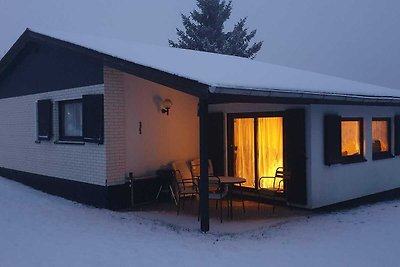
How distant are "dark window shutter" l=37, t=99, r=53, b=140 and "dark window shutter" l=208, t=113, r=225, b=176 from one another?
12.5 ft

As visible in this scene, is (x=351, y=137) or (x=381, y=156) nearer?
(x=351, y=137)

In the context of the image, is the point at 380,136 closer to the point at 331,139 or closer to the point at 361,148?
the point at 361,148

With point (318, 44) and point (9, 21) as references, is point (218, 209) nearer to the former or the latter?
point (318, 44)

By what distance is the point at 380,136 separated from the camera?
11156 mm

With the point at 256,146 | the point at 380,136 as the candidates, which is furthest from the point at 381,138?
the point at 256,146

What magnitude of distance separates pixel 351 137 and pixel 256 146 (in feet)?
7.27

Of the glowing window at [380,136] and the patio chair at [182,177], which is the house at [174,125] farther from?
the patio chair at [182,177]

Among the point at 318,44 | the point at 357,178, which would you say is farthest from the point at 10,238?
the point at 318,44

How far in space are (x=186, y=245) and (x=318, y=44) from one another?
102658 mm

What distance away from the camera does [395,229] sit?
24.6 ft

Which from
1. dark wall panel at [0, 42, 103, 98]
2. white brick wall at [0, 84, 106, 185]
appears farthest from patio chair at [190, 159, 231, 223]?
dark wall panel at [0, 42, 103, 98]

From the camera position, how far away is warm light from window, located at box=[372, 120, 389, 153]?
1088cm

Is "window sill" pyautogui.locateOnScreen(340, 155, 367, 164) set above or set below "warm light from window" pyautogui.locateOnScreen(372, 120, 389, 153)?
below

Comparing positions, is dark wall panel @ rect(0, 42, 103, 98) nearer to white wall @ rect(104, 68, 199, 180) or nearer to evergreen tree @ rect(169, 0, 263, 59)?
white wall @ rect(104, 68, 199, 180)
